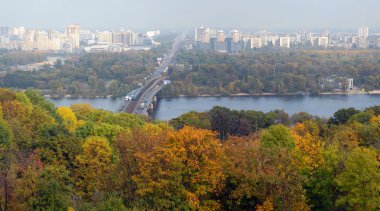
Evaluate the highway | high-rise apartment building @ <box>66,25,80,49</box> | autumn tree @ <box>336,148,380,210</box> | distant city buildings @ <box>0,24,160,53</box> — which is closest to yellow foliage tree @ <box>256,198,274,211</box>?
autumn tree @ <box>336,148,380,210</box>

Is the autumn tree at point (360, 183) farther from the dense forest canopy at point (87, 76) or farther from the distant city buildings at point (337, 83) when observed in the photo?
the distant city buildings at point (337, 83)

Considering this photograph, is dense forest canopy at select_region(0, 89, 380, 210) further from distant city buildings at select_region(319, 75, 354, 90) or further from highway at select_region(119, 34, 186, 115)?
distant city buildings at select_region(319, 75, 354, 90)

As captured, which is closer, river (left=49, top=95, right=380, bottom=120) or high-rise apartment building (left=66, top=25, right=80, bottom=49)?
river (left=49, top=95, right=380, bottom=120)

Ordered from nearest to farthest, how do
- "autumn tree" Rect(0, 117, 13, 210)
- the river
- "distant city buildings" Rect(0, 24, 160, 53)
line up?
"autumn tree" Rect(0, 117, 13, 210) < the river < "distant city buildings" Rect(0, 24, 160, 53)

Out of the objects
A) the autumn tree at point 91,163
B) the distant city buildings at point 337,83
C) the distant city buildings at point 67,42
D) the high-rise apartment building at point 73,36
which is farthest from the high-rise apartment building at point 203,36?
the autumn tree at point 91,163

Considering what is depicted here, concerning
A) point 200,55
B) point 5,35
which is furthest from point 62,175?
point 5,35

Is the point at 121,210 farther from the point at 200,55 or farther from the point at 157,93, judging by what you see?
the point at 200,55
